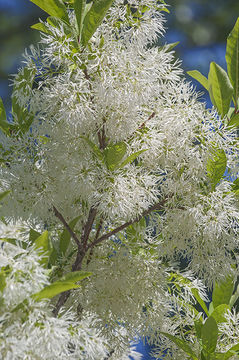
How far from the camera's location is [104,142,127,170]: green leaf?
0.85 meters

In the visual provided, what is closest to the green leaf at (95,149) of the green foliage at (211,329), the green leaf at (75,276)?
the green leaf at (75,276)

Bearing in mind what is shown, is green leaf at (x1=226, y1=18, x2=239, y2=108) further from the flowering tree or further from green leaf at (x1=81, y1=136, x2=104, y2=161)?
green leaf at (x1=81, y1=136, x2=104, y2=161)

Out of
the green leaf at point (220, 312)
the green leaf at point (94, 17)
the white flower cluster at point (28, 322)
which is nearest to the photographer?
the white flower cluster at point (28, 322)

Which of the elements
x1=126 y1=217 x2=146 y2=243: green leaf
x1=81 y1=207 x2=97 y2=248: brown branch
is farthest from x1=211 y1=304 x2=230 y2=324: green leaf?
x1=81 y1=207 x2=97 y2=248: brown branch

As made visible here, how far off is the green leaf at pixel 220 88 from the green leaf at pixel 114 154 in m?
0.24

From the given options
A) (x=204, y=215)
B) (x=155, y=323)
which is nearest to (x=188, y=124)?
(x=204, y=215)

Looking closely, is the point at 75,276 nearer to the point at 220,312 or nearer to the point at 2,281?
the point at 2,281

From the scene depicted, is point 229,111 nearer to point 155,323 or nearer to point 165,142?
point 165,142

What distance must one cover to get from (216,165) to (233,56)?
212 mm

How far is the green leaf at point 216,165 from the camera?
922mm

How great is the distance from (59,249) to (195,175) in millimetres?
284

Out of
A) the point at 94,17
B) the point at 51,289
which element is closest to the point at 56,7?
the point at 94,17

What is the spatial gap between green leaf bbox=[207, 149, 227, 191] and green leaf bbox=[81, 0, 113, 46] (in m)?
0.29

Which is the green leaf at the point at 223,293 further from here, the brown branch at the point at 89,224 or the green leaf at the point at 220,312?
the brown branch at the point at 89,224
